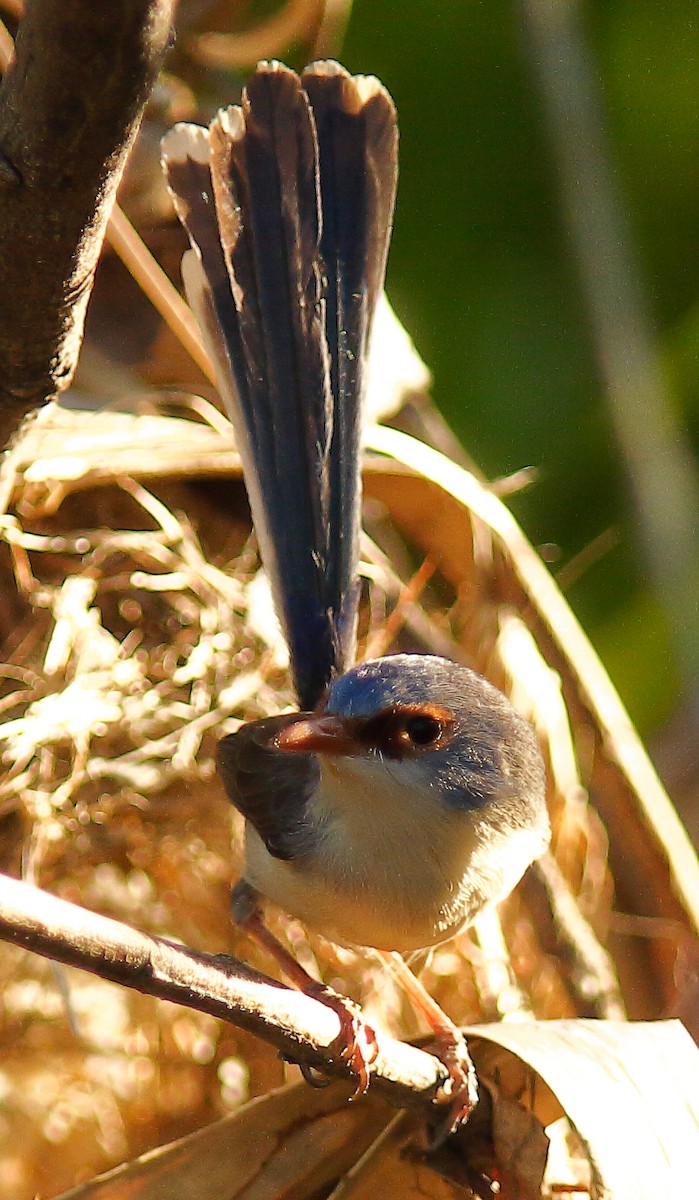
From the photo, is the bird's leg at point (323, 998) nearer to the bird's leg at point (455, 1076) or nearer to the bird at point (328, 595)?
the bird at point (328, 595)

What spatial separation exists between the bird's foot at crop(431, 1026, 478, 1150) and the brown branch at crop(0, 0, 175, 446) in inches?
43.7

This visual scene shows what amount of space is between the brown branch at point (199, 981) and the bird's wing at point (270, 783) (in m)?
0.40

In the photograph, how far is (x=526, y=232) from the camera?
361cm

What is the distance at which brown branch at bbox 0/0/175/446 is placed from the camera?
3.72 feet

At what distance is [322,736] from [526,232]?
235 centimetres

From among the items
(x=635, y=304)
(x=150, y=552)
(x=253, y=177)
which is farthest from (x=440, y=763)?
(x=635, y=304)

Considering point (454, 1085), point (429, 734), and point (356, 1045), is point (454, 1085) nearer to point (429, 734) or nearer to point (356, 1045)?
point (356, 1045)

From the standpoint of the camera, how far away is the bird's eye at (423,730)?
1.80m

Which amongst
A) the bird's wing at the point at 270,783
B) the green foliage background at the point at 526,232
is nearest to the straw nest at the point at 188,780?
the bird's wing at the point at 270,783

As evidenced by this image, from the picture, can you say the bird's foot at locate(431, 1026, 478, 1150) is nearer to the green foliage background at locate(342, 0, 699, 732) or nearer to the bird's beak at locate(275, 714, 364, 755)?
the bird's beak at locate(275, 714, 364, 755)

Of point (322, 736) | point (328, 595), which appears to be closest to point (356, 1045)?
point (322, 736)

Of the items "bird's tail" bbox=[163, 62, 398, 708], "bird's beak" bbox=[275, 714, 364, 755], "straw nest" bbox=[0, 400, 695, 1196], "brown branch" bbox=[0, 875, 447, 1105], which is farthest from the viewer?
"straw nest" bbox=[0, 400, 695, 1196]

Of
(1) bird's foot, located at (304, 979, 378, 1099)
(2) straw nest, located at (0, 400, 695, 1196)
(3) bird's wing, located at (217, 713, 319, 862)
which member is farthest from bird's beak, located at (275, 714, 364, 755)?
(2) straw nest, located at (0, 400, 695, 1196)

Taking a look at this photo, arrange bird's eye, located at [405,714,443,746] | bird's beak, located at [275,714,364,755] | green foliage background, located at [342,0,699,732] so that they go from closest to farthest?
bird's beak, located at [275,714,364,755] < bird's eye, located at [405,714,443,746] < green foliage background, located at [342,0,699,732]
